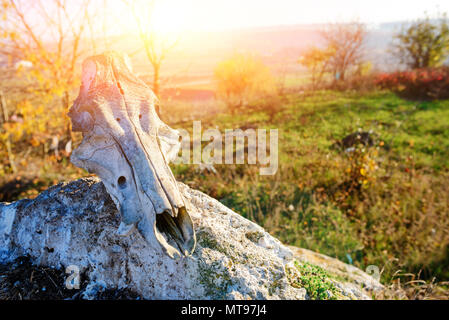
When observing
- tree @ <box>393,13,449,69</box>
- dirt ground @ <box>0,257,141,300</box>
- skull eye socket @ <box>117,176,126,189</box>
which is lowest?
dirt ground @ <box>0,257,141,300</box>

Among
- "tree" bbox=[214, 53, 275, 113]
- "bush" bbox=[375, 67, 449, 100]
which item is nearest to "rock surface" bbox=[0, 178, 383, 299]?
"bush" bbox=[375, 67, 449, 100]

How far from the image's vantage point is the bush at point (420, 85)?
1552 cm

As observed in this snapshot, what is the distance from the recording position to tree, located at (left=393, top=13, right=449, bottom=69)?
22.8 m

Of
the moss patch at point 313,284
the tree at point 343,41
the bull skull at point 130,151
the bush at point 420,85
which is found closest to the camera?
the bull skull at point 130,151

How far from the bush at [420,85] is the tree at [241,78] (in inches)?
327

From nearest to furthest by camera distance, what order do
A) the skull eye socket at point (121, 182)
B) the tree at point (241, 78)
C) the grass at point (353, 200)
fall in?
the skull eye socket at point (121, 182), the grass at point (353, 200), the tree at point (241, 78)

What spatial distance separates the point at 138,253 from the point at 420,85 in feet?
66.1

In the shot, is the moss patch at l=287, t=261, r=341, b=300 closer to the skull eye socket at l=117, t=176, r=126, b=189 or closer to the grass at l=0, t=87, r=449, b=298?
the skull eye socket at l=117, t=176, r=126, b=189

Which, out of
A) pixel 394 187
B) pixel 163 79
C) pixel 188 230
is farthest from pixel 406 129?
pixel 188 230

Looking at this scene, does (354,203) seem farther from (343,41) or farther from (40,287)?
(343,41)

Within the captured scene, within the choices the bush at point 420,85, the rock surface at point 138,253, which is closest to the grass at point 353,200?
the rock surface at point 138,253

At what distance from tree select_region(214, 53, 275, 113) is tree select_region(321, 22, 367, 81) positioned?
840 centimetres

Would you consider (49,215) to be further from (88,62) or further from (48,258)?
(88,62)

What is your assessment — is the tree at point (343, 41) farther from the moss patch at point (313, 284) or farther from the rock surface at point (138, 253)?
the rock surface at point (138, 253)
